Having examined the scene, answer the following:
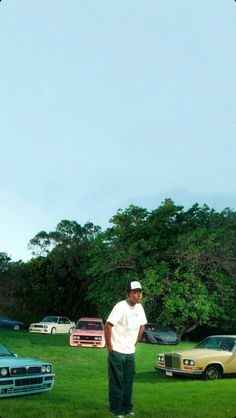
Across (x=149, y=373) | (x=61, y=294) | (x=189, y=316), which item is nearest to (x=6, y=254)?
(x=61, y=294)

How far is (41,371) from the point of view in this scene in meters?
12.8

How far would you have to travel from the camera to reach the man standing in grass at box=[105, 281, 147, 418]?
8.61 meters

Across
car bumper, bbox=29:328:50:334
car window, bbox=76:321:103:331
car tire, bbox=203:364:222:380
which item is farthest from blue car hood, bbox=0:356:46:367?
car bumper, bbox=29:328:50:334

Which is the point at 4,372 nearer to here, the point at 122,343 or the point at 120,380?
the point at 120,380

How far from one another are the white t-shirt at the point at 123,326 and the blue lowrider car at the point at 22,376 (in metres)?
4.12

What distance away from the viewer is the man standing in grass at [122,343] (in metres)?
8.61

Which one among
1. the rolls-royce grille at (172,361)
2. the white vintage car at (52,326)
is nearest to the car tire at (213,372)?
the rolls-royce grille at (172,361)

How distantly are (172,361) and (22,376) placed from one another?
723 cm

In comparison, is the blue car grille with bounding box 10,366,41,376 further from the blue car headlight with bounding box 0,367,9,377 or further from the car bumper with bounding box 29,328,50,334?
the car bumper with bounding box 29,328,50,334

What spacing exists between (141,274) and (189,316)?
499 cm

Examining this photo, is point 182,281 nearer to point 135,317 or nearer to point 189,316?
point 189,316

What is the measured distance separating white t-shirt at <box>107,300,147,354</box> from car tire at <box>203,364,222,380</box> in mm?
9855

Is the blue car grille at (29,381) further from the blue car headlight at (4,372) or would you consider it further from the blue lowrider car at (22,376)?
the blue car headlight at (4,372)

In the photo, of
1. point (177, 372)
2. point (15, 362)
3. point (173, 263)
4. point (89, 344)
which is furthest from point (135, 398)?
point (173, 263)
